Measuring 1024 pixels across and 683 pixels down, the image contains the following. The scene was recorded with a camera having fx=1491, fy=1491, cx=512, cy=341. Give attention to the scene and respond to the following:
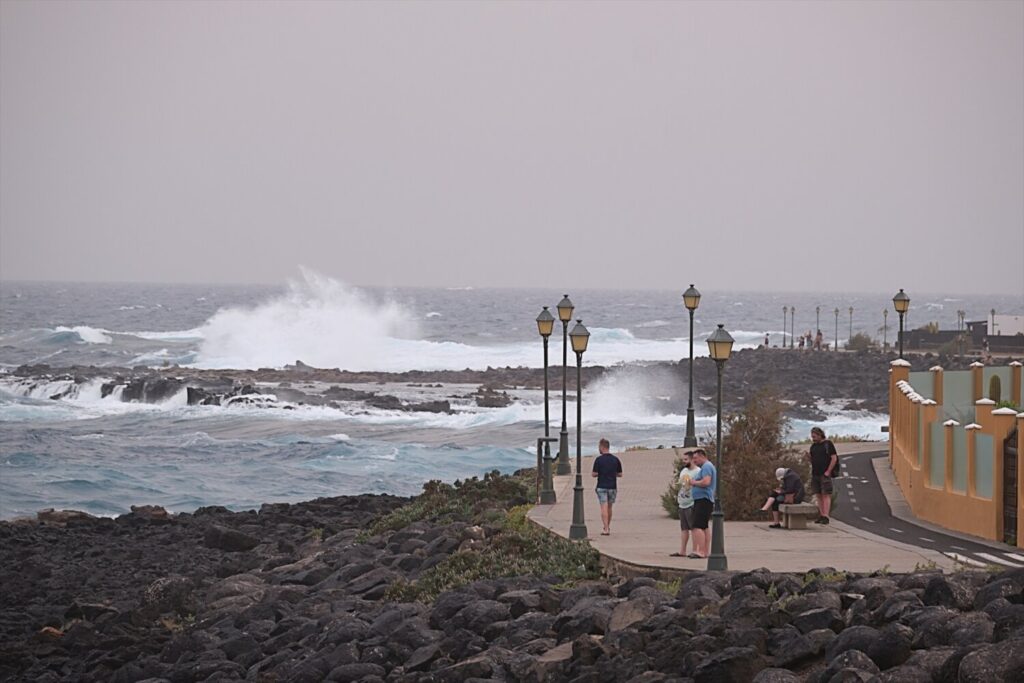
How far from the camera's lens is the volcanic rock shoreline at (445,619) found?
502 inches

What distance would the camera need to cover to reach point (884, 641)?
1237cm

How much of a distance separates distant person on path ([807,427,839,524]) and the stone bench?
449 millimetres

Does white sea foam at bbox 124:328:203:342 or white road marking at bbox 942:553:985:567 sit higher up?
white sea foam at bbox 124:328:203:342

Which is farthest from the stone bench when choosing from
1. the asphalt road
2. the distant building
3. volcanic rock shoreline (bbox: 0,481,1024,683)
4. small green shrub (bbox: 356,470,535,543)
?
the distant building

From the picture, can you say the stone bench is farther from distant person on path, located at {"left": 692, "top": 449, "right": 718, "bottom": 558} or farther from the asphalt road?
distant person on path, located at {"left": 692, "top": 449, "right": 718, "bottom": 558}

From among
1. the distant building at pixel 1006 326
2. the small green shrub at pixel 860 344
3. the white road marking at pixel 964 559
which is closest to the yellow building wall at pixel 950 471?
the white road marking at pixel 964 559

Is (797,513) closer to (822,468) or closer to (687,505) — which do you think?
(822,468)

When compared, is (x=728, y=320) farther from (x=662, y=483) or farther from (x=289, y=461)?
(x=662, y=483)

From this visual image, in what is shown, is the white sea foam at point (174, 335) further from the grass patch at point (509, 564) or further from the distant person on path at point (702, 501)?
the distant person on path at point (702, 501)

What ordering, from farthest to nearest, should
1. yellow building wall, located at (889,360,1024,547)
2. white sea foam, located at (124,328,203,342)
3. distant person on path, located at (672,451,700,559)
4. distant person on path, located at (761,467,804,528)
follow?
white sea foam, located at (124,328,203,342) < distant person on path, located at (761,467,804,528) < yellow building wall, located at (889,360,1024,547) < distant person on path, located at (672,451,700,559)

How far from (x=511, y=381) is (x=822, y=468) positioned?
5341cm

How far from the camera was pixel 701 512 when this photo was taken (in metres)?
18.2

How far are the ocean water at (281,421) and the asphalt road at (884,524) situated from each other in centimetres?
1410

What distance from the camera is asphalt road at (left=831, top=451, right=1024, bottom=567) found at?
711 inches
